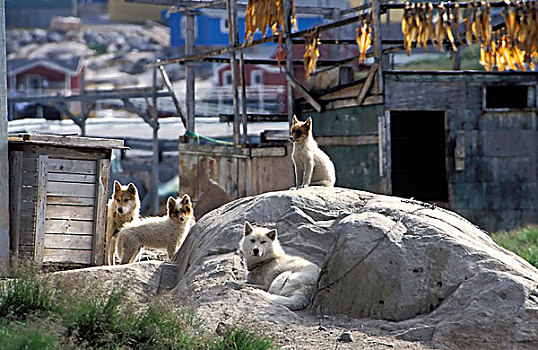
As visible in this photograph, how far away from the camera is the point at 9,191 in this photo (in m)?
11.7

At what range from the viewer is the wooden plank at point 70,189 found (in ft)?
39.2

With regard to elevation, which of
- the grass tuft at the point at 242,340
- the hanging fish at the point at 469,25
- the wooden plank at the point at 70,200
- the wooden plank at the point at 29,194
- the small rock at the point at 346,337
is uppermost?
the hanging fish at the point at 469,25

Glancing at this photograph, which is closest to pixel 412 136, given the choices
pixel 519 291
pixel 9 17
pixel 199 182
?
pixel 199 182

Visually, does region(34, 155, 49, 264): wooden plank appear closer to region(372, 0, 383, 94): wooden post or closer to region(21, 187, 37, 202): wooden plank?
region(21, 187, 37, 202): wooden plank

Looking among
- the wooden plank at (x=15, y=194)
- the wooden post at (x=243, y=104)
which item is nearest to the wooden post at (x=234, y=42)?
the wooden post at (x=243, y=104)

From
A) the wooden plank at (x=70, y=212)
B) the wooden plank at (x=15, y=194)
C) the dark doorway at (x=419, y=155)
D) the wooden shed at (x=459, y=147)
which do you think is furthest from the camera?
the dark doorway at (x=419, y=155)

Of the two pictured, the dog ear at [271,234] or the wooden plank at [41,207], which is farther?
the wooden plank at [41,207]

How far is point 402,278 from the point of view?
322 inches

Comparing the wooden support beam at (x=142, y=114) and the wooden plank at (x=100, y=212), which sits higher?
the wooden support beam at (x=142, y=114)

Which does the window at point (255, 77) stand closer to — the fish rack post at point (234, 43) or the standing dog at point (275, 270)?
the fish rack post at point (234, 43)

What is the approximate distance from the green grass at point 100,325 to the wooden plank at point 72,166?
4.07 meters

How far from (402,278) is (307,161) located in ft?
12.3

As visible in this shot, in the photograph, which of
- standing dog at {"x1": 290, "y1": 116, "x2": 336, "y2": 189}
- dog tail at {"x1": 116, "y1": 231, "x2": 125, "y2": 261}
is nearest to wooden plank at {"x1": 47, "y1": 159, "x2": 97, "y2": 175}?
dog tail at {"x1": 116, "y1": 231, "x2": 125, "y2": 261}

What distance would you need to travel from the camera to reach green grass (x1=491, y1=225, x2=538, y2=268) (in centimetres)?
1192
